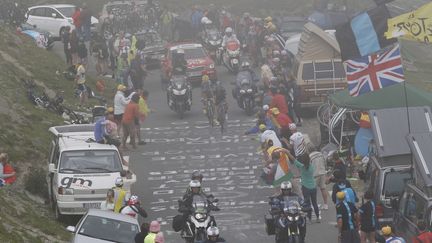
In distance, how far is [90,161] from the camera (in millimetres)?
26500

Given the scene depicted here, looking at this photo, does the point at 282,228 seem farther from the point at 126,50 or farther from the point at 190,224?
the point at 126,50

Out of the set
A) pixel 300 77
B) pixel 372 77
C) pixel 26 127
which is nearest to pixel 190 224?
pixel 372 77

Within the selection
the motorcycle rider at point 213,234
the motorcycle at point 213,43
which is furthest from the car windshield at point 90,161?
the motorcycle at point 213,43

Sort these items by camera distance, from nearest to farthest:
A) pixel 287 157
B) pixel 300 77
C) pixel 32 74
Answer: pixel 287 157 → pixel 300 77 → pixel 32 74

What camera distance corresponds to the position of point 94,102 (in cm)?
3956

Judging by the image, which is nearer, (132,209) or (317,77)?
(132,209)

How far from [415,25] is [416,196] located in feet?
22.1

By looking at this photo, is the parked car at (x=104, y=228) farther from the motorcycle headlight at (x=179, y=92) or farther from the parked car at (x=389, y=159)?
the motorcycle headlight at (x=179, y=92)

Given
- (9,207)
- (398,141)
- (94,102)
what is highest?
(398,141)

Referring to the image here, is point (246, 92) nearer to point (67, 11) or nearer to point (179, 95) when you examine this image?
point (179, 95)

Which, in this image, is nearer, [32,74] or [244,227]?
[244,227]

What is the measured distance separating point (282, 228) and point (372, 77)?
6406 mm

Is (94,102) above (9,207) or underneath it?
underneath

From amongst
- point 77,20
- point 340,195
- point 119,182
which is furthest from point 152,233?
point 77,20
